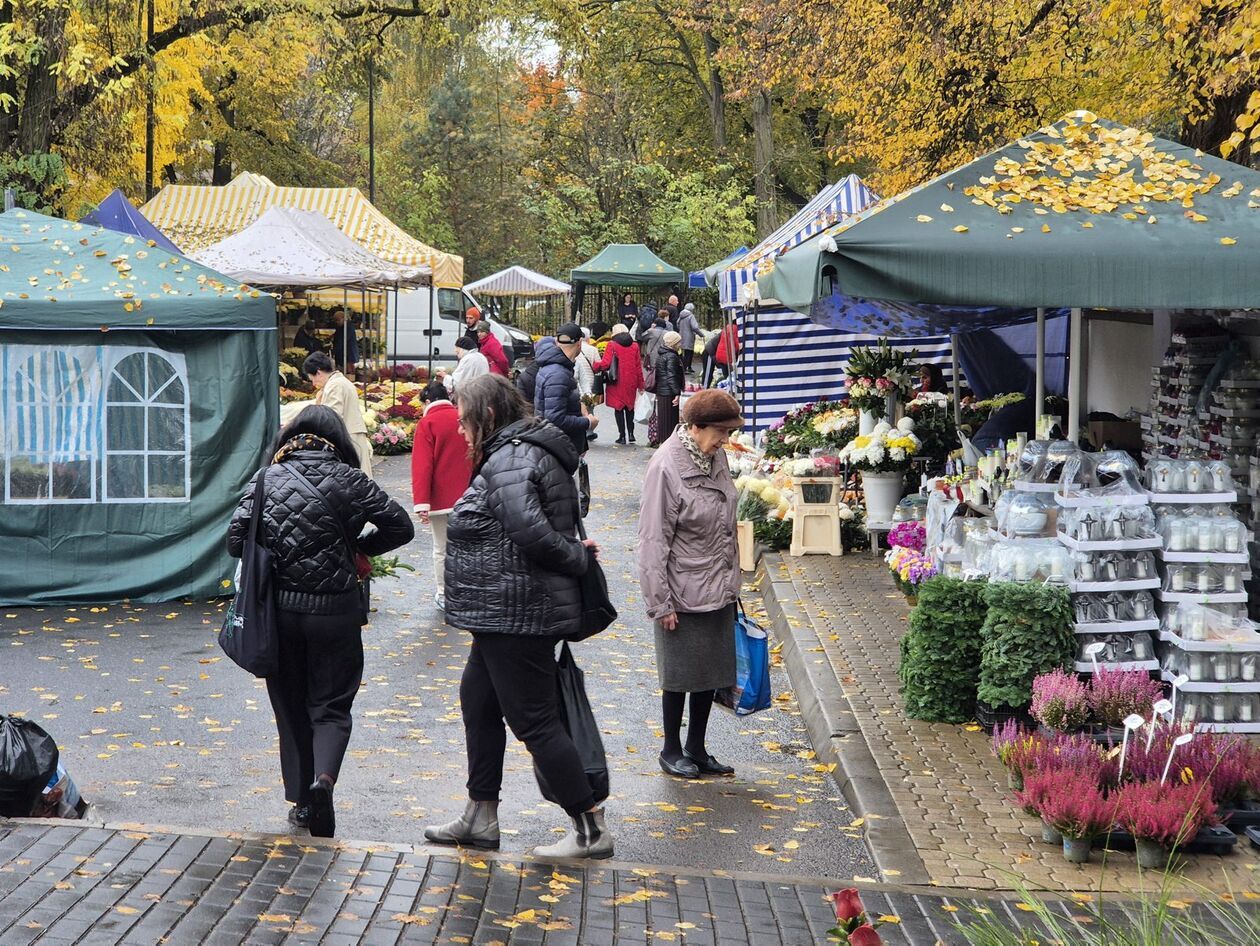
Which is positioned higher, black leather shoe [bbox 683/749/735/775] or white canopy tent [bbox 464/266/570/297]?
white canopy tent [bbox 464/266/570/297]

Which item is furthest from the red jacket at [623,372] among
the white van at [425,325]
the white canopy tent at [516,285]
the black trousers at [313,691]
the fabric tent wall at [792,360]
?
the white canopy tent at [516,285]

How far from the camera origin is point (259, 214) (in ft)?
92.4

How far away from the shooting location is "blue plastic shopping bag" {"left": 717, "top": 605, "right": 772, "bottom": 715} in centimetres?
715

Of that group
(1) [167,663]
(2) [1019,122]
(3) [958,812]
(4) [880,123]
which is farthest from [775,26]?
(3) [958,812]

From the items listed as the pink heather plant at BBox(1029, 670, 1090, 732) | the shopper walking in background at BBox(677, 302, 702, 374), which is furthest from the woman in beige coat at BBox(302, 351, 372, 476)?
the shopper walking in background at BBox(677, 302, 702, 374)

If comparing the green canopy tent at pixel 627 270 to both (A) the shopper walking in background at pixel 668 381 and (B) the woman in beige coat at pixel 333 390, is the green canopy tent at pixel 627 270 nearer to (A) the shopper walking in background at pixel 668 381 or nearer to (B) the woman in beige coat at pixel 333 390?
(A) the shopper walking in background at pixel 668 381

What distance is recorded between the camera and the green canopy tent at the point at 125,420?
11273 mm

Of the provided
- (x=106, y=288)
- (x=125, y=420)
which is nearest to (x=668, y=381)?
(x=125, y=420)

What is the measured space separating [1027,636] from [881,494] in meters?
6.15

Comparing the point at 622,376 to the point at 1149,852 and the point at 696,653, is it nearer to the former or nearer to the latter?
the point at 696,653

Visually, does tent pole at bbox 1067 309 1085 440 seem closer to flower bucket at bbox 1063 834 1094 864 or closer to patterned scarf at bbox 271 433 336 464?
flower bucket at bbox 1063 834 1094 864

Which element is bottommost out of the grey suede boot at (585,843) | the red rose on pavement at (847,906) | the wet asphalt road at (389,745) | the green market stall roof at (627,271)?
the wet asphalt road at (389,745)

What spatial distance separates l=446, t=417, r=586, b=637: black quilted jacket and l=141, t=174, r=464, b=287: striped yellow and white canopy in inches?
834

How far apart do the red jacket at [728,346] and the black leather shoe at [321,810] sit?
48.7 ft
